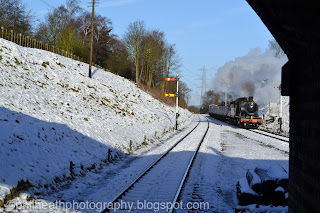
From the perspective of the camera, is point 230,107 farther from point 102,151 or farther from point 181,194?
point 181,194

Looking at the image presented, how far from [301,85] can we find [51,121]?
40.4ft

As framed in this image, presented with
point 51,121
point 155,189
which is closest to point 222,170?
point 155,189

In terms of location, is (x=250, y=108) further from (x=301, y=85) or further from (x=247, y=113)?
(x=301, y=85)

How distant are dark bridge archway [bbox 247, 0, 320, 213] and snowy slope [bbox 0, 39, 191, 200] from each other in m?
6.74

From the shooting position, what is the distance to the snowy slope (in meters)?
8.94

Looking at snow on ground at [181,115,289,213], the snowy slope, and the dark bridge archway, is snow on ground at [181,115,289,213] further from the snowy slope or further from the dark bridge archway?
the snowy slope

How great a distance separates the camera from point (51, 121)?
1362cm

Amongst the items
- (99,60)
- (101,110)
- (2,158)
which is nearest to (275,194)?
(2,158)

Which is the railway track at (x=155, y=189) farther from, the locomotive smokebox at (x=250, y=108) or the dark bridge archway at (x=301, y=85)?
the locomotive smokebox at (x=250, y=108)

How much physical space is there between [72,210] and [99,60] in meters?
50.8

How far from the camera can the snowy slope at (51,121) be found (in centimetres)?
894

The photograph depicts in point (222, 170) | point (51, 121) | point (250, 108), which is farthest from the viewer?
point (250, 108)

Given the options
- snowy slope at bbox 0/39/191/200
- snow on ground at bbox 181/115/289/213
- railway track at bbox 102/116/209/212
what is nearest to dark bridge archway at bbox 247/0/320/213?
snow on ground at bbox 181/115/289/213

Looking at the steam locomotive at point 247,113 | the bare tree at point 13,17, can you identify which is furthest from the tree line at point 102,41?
the steam locomotive at point 247,113
